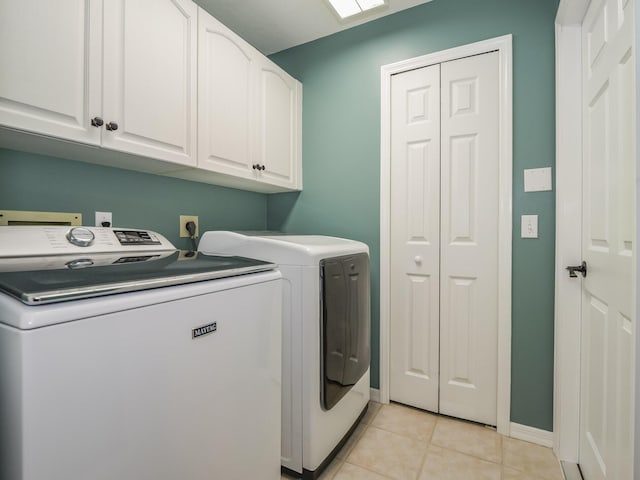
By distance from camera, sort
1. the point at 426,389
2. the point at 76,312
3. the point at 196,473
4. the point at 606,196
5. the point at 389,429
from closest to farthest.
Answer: the point at 76,312
the point at 196,473
the point at 606,196
the point at 389,429
the point at 426,389

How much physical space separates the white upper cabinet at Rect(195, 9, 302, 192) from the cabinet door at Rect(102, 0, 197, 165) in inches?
3.1

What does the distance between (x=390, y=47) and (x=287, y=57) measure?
80 centimetres

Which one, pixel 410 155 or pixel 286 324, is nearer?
pixel 286 324

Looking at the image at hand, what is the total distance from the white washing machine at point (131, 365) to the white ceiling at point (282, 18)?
1.59 metres

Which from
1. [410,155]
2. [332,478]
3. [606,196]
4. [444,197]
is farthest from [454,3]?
[332,478]

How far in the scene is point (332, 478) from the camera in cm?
140

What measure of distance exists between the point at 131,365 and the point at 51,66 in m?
1.01

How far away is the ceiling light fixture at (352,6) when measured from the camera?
174cm

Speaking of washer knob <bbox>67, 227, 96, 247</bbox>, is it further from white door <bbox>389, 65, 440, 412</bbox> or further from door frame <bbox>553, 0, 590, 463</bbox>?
door frame <bbox>553, 0, 590, 463</bbox>

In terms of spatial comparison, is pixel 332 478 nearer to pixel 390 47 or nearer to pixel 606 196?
pixel 606 196

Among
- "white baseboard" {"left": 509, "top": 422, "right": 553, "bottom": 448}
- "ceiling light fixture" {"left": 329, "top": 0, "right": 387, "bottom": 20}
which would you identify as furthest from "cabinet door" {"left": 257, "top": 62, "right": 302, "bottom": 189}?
"white baseboard" {"left": 509, "top": 422, "right": 553, "bottom": 448}

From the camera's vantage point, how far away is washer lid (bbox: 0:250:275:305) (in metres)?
0.61

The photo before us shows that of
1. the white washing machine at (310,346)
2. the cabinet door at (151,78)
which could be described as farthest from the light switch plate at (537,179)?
the cabinet door at (151,78)

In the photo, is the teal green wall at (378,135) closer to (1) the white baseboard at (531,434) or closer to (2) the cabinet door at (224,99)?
(1) the white baseboard at (531,434)
